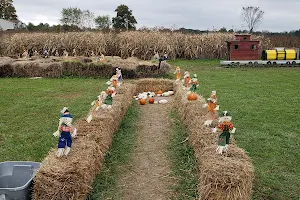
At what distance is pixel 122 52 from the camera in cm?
2380

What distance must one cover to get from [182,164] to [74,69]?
1223 centimetres

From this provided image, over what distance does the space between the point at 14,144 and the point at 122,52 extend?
1682 cm

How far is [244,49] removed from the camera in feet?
72.1

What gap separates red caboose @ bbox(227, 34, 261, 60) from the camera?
21891mm

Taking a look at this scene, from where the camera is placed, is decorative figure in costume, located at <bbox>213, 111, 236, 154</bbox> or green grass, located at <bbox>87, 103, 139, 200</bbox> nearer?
decorative figure in costume, located at <bbox>213, 111, 236, 154</bbox>

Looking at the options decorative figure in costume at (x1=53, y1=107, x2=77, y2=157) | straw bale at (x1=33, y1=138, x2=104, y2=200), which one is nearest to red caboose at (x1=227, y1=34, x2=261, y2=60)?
decorative figure in costume at (x1=53, y1=107, x2=77, y2=157)

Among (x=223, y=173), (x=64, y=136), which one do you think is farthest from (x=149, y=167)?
(x=223, y=173)

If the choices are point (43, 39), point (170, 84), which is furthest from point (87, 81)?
point (43, 39)

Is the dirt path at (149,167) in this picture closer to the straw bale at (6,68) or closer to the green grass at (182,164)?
the green grass at (182,164)

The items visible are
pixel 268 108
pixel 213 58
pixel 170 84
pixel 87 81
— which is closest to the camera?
pixel 268 108

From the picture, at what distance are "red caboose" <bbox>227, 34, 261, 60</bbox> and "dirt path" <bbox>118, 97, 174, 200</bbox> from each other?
13741 mm

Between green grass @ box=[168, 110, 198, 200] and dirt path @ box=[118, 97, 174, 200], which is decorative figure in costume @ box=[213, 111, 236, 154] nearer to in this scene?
green grass @ box=[168, 110, 198, 200]

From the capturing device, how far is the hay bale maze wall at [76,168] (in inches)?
185

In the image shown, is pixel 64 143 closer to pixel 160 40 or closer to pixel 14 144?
pixel 14 144
